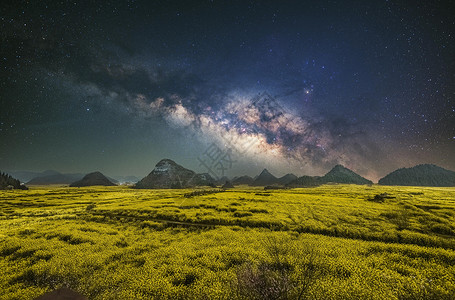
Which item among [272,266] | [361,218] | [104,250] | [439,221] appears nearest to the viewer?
[272,266]

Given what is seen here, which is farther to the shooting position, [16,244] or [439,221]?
[439,221]

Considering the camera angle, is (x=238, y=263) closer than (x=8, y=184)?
Yes

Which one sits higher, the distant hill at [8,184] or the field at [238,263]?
the field at [238,263]

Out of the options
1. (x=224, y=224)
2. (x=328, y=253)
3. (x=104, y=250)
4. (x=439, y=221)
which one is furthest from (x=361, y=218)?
(x=104, y=250)

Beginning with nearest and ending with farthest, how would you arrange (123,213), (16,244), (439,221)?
(16,244), (439,221), (123,213)

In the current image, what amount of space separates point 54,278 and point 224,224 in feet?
52.3

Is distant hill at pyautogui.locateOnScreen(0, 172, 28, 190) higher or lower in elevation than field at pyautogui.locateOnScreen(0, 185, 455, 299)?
lower

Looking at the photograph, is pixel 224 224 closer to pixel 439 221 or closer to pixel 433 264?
pixel 433 264

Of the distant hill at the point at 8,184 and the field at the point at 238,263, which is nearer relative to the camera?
the field at the point at 238,263

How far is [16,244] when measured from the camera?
48.5 ft

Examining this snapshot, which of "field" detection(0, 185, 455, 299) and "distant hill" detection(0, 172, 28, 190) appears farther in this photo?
"distant hill" detection(0, 172, 28, 190)

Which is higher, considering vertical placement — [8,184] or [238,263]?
[238,263]

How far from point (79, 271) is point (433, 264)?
76.0 feet

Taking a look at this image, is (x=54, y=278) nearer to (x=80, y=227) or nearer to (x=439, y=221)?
(x=80, y=227)
